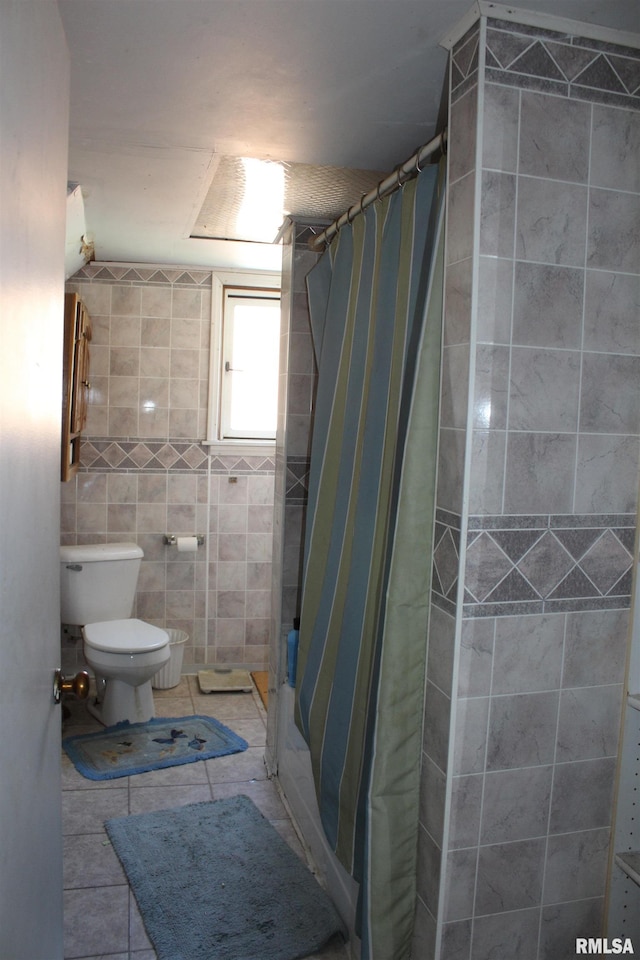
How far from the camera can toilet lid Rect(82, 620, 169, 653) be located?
10.9 ft

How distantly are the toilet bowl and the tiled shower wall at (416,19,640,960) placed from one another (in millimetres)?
1956

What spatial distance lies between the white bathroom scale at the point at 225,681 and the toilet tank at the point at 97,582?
56cm

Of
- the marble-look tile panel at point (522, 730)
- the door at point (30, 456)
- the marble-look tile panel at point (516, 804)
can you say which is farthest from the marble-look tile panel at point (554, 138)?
the marble-look tile panel at point (516, 804)

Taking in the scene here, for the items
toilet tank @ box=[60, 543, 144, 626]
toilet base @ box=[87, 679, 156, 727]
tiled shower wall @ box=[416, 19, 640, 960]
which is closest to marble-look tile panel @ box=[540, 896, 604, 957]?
tiled shower wall @ box=[416, 19, 640, 960]

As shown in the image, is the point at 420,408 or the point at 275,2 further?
the point at 420,408

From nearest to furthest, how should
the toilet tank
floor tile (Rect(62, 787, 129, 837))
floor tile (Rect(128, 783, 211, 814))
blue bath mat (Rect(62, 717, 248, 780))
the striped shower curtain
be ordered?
1. the striped shower curtain
2. floor tile (Rect(62, 787, 129, 837))
3. floor tile (Rect(128, 783, 211, 814))
4. blue bath mat (Rect(62, 717, 248, 780))
5. the toilet tank

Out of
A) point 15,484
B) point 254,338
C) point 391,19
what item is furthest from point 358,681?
point 254,338

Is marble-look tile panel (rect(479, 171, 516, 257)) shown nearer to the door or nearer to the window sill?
the door

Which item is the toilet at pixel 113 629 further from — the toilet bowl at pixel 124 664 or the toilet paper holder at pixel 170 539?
the toilet paper holder at pixel 170 539

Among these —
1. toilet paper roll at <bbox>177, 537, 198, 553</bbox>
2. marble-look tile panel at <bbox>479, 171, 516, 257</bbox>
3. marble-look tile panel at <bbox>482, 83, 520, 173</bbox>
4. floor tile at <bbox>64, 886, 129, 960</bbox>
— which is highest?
marble-look tile panel at <bbox>482, 83, 520, 173</bbox>

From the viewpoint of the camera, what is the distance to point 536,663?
1.60m

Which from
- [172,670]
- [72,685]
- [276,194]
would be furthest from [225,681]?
[72,685]

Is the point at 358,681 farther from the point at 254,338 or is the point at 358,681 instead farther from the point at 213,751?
the point at 254,338

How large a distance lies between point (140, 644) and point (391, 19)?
264 cm
